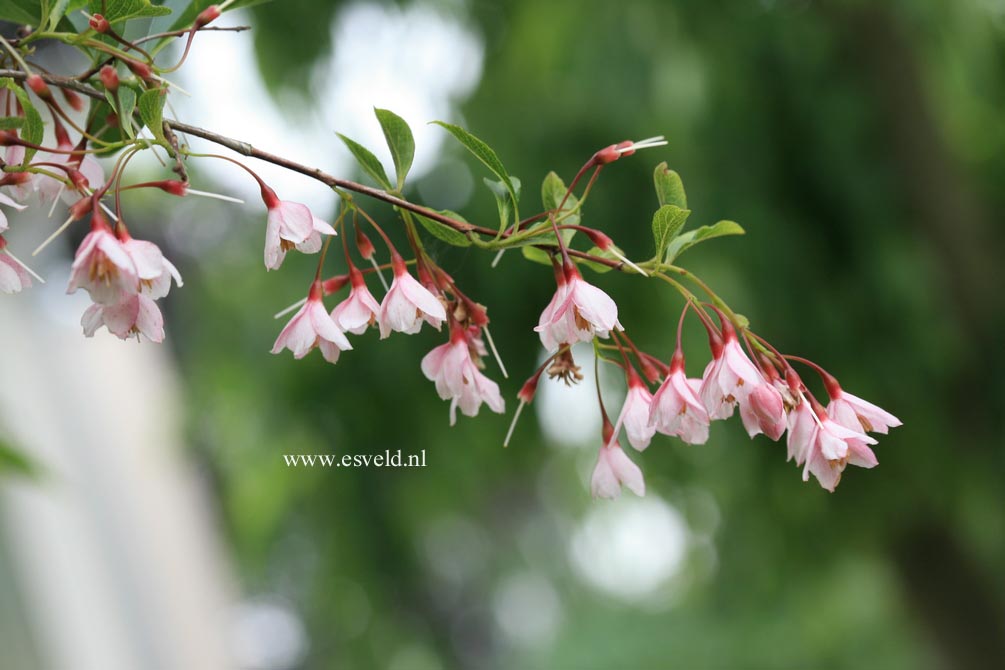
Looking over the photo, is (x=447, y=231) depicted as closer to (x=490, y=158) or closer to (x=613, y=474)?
(x=490, y=158)

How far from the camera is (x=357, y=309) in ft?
1.17

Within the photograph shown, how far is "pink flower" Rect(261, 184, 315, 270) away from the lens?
33cm

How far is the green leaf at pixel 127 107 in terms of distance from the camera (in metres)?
0.29

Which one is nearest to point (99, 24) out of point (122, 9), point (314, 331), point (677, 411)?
point (122, 9)

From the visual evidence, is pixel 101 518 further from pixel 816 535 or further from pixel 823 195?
pixel 823 195

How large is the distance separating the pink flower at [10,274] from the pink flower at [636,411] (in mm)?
220

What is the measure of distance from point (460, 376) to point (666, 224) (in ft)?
0.34

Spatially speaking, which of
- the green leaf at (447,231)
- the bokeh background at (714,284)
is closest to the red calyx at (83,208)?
the green leaf at (447,231)

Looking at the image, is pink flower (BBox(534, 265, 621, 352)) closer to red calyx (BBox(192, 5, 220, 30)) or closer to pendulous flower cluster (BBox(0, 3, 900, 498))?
pendulous flower cluster (BBox(0, 3, 900, 498))

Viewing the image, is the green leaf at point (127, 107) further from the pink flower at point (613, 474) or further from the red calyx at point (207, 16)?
the pink flower at point (613, 474)

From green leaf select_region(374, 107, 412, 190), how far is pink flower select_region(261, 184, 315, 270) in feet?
0.12

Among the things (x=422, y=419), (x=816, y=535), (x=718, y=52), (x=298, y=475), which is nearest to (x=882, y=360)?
(x=816, y=535)

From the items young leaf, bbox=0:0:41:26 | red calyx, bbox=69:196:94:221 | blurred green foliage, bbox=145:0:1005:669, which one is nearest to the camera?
red calyx, bbox=69:196:94:221

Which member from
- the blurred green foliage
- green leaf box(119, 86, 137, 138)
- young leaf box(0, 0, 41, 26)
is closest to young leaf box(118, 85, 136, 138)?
green leaf box(119, 86, 137, 138)
